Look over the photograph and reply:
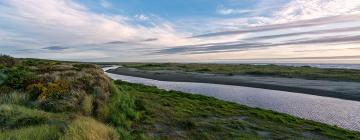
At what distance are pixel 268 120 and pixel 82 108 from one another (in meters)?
9.17

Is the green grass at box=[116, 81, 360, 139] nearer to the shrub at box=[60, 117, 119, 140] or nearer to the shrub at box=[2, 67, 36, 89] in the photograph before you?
the shrub at box=[60, 117, 119, 140]

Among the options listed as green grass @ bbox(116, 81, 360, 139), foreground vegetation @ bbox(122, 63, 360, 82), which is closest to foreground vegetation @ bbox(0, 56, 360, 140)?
green grass @ bbox(116, 81, 360, 139)

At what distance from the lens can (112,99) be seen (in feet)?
46.7

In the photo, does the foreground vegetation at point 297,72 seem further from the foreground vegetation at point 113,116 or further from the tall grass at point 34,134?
the tall grass at point 34,134

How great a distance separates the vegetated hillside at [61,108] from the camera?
770 centimetres

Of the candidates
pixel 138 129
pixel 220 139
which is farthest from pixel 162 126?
pixel 220 139

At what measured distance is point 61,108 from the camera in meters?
11.5

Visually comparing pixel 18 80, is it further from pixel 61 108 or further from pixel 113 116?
pixel 113 116

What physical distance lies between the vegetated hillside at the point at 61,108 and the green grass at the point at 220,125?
1.18 metres

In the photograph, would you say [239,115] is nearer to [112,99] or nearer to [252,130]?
[252,130]

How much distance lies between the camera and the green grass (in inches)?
467

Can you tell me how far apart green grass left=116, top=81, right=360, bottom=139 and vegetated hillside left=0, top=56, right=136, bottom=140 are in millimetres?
1178

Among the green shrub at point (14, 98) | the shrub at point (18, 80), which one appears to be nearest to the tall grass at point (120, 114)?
the green shrub at point (14, 98)

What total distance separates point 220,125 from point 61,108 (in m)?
6.68
